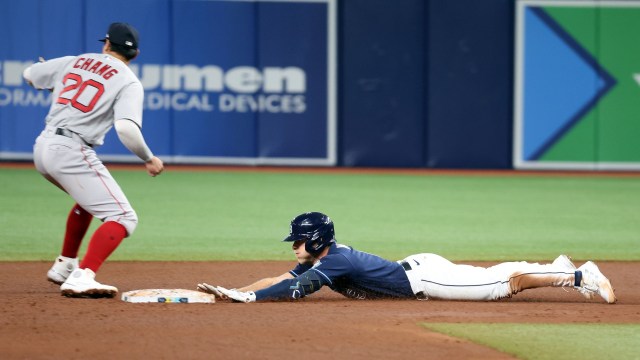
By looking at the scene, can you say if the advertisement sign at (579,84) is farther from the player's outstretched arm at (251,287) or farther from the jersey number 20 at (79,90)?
the jersey number 20 at (79,90)

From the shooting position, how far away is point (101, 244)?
749cm

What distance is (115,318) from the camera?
22.6ft

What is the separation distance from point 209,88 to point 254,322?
12.6m

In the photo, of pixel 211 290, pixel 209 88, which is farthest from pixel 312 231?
pixel 209 88

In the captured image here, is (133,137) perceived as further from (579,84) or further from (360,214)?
(579,84)

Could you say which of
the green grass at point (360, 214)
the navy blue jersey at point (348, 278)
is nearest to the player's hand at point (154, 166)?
the navy blue jersey at point (348, 278)

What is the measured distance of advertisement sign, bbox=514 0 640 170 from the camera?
19.5 m

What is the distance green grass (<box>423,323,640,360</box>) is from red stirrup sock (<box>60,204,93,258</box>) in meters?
2.50

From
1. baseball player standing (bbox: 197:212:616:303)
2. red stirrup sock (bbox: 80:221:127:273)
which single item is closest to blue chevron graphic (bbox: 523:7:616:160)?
baseball player standing (bbox: 197:212:616:303)

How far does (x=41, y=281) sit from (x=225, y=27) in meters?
11.0

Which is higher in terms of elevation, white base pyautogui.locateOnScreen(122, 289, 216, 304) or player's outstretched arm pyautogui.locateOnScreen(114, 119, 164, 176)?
player's outstretched arm pyautogui.locateOnScreen(114, 119, 164, 176)

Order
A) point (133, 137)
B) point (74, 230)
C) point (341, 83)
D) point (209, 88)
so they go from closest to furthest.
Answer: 1. point (133, 137)
2. point (74, 230)
3. point (209, 88)
4. point (341, 83)

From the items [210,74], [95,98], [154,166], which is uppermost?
[210,74]

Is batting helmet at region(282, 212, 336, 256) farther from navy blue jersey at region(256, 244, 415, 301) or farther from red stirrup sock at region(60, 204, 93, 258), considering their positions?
red stirrup sock at region(60, 204, 93, 258)
